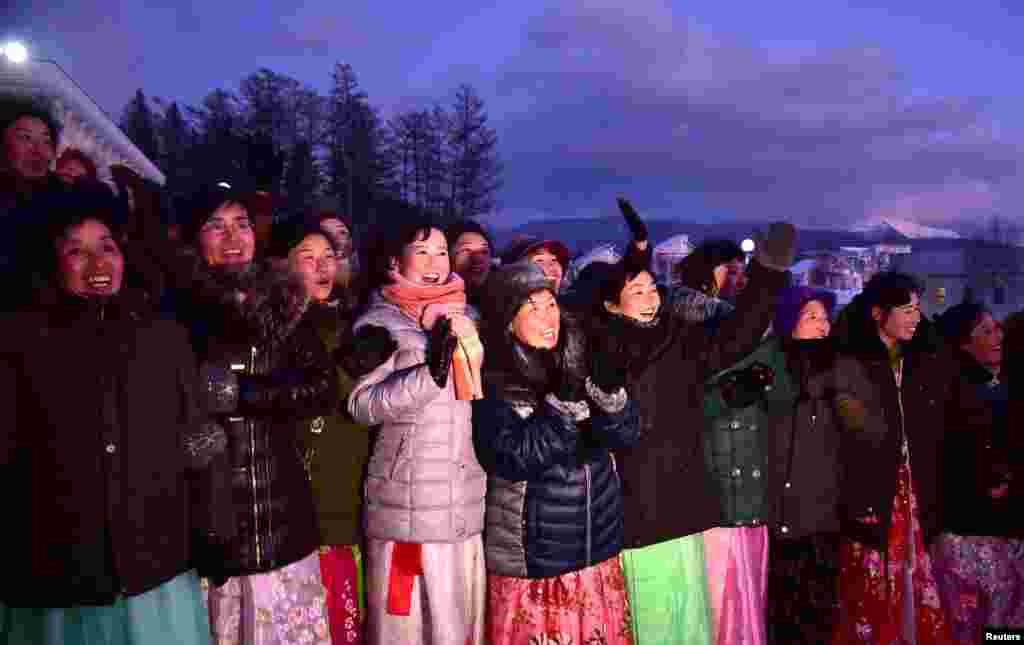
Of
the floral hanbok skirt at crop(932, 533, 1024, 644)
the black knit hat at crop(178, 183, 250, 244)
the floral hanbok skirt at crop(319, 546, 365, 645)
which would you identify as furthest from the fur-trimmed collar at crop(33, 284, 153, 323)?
the floral hanbok skirt at crop(932, 533, 1024, 644)

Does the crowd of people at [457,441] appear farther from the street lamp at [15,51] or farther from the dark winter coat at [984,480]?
the street lamp at [15,51]

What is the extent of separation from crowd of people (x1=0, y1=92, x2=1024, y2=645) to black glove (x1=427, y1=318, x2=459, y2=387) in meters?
0.02

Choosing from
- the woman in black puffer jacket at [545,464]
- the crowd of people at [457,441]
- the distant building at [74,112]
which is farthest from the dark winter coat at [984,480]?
the distant building at [74,112]

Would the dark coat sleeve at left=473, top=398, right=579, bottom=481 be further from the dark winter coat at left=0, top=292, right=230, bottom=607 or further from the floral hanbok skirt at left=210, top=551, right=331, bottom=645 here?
the dark winter coat at left=0, top=292, right=230, bottom=607

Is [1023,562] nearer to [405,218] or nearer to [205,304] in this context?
[405,218]

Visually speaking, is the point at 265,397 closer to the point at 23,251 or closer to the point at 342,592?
the point at 23,251

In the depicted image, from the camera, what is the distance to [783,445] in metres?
4.61

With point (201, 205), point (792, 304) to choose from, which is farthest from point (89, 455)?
point (792, 304)

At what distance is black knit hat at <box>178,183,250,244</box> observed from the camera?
3.82 m

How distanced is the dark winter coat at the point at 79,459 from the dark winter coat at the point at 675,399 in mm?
2153

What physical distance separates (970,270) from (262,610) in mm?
58856

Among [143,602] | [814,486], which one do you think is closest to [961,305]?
[814,486]

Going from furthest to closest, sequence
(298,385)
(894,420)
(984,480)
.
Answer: (984,480)
(894,420)
(298,385)

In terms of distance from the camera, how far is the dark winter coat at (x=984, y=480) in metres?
5.08
